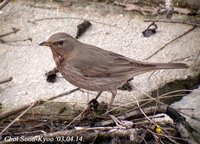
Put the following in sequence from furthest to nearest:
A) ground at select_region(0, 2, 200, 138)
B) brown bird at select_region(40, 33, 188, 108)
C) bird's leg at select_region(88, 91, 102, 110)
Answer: ground at select_region(0, 2, 200, 138), brown bird at select_region(40, 33, 188, 108), bird's leg at select_region(88, 91, 102, 110)

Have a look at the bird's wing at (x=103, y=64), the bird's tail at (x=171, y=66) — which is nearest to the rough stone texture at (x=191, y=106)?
the bird's tail at (x=171, y=66)

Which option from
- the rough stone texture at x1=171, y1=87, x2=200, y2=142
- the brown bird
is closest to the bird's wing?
the brown bird

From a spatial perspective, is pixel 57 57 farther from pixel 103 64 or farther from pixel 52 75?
pixel 103 64

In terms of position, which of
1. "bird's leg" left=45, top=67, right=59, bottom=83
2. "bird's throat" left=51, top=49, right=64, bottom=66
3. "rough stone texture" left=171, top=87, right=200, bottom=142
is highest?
"bird's throat" left=51, top=49, right=64, bottom=66

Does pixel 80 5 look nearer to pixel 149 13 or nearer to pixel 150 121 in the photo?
pixel 149 13

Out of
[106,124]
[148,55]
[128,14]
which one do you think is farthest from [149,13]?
[106,124]

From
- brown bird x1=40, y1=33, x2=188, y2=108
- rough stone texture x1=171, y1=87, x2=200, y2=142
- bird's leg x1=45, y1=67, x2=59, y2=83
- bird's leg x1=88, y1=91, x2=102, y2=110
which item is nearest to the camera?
rough stone texture x1=171, y1=87, x2=200, y2=142

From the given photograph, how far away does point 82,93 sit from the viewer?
676cm

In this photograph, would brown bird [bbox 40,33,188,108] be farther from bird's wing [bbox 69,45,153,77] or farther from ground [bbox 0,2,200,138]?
ground [bbox 0,2,200,138]

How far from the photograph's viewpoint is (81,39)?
747 centimetres

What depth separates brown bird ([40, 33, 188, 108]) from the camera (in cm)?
653

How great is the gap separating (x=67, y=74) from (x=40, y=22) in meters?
1.39

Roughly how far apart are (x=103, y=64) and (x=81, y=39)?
0.94 m

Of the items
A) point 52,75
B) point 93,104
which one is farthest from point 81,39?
point 93,104
